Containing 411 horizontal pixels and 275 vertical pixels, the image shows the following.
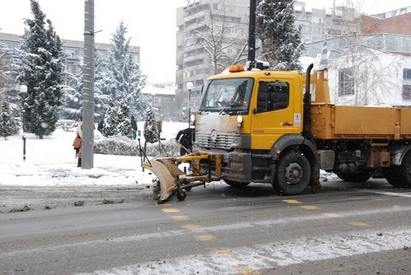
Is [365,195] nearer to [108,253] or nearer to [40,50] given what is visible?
[108,253]

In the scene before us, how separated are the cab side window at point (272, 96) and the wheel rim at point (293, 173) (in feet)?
4.22

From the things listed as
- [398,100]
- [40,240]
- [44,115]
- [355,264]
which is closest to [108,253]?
[40,240]

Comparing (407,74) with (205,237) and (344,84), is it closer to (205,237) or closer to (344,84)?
(344,84)

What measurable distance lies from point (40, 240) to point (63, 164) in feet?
31.9

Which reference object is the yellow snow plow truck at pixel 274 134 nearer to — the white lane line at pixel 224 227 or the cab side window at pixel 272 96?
the cab side window at pixel 272 96

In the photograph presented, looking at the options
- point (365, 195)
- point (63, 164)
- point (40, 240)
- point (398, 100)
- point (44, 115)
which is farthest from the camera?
point (398, 100)

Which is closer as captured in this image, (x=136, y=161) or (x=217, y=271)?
(x=217, y=271)

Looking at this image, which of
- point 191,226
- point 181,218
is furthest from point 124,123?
point 191,226

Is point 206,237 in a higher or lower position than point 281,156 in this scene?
lower

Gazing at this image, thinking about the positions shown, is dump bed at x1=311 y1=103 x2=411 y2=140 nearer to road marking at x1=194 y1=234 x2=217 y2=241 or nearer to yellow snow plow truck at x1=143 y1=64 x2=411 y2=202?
yellow snow plow truck at x1=143 y1=64 x2=411 y2=202

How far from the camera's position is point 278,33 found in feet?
85.5

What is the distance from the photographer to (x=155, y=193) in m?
9.85

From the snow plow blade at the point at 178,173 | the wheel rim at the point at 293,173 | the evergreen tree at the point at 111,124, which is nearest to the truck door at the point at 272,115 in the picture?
the wheel rim at the point at 293,173

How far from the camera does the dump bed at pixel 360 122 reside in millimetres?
10578
